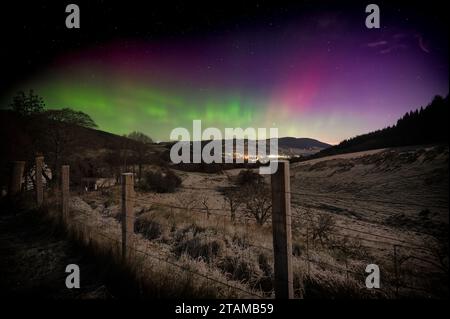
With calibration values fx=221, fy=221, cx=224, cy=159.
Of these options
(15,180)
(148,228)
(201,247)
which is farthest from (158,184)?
(201,247)

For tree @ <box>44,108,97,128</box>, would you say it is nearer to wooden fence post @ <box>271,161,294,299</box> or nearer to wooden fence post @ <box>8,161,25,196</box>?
wooden fence post @ <box>8,161,25,196</box>

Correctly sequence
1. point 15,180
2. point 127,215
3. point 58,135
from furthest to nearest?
point 58,135 → point 15,180 → point 127,215

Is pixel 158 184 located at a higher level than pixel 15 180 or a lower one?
lower

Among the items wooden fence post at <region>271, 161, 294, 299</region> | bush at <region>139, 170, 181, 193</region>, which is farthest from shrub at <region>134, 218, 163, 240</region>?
bush at <region>139, 170, 181, 193</region>

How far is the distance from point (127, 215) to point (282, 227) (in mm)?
2773

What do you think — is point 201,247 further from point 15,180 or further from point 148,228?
point 15,180

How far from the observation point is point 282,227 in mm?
2445

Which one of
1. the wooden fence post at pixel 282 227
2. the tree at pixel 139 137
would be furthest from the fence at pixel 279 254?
the tree at pixel 139 137

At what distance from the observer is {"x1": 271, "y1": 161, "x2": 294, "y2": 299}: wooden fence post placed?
2422 mm
